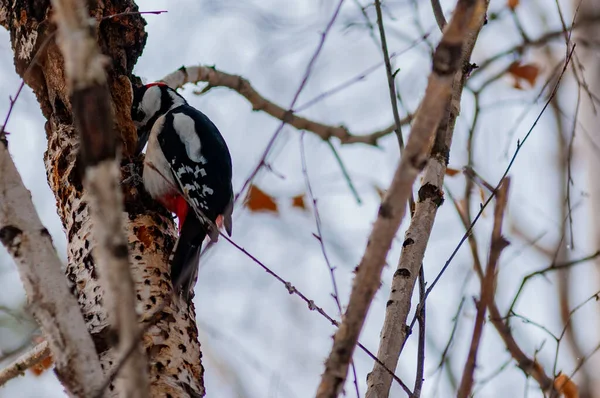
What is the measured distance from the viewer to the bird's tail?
2.46 meters

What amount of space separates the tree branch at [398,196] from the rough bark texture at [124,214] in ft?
2.82

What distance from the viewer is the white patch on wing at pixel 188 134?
11.8 ft

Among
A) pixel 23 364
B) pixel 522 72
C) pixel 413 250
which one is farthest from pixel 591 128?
pixel 23 364

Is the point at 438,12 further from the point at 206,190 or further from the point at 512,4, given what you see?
the point at 512,4

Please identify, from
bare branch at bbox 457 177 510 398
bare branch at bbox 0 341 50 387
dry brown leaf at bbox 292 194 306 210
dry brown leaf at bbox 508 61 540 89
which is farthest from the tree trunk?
bare branch at bbox 457 177 510 398

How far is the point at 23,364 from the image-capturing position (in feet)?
8.37

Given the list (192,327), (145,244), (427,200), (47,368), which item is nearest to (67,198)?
(145,244)

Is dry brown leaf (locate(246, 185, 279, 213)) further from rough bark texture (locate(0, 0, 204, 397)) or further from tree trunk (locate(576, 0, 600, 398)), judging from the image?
tree trunk (locate(576, 0, 600, 398))

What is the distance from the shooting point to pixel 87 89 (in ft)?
3.80

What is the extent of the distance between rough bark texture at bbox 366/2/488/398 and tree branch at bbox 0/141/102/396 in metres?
0.79

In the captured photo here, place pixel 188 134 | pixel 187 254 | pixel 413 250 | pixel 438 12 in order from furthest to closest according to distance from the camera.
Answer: pixel 188 134 → pixel 187 254 → pixel 438 12 → pixel 413 250

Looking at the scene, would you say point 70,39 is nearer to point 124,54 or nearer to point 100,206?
point 100,206

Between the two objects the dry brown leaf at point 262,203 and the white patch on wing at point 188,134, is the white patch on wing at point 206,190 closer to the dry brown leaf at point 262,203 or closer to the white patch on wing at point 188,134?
the white patch on wing at point 188,134

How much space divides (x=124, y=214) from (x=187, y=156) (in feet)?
3.04
